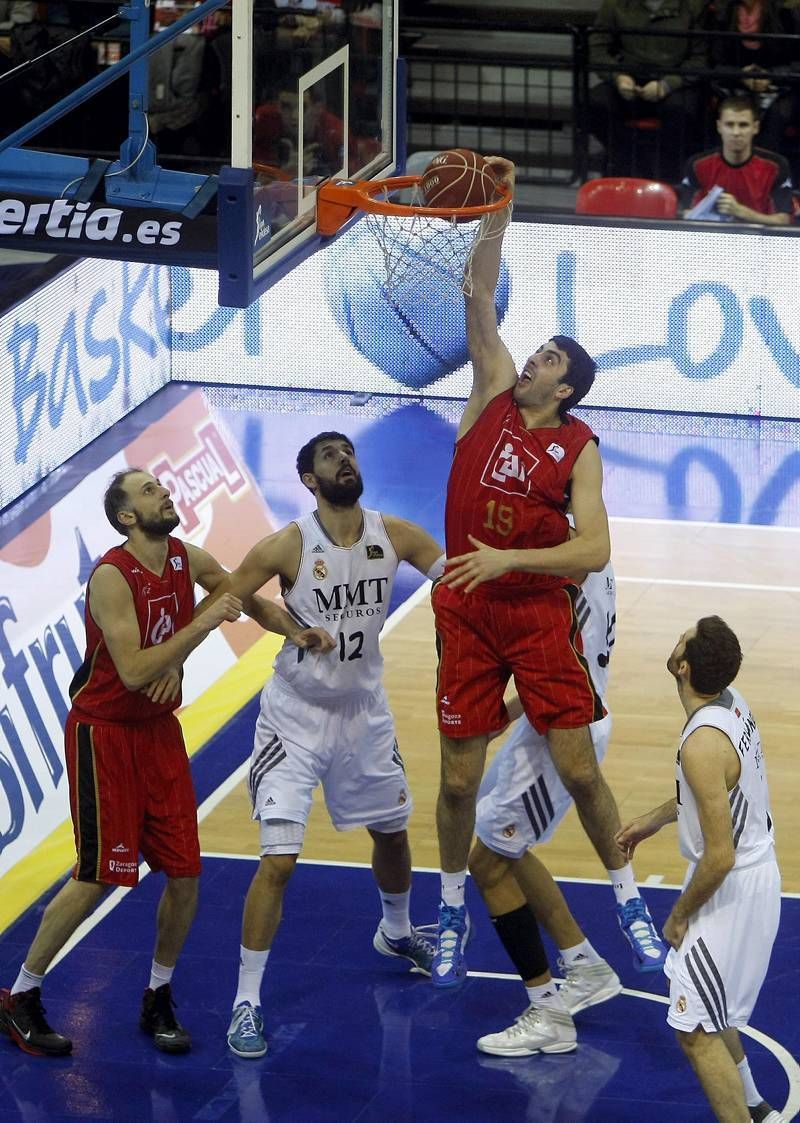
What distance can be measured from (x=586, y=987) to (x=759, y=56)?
10936 mm

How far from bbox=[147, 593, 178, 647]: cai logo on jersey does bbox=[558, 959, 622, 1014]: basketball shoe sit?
191cm

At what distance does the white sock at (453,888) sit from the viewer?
719 cm

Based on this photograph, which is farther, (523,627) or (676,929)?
Result: (523,627)

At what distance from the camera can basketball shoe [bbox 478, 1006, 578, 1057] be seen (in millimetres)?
7008

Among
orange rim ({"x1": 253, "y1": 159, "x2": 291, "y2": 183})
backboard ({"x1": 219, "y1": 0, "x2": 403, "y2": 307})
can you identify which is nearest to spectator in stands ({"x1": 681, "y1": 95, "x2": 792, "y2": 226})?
backboard ({"x1": 219, "y1": 0, "x2": 403, "y2": 307})

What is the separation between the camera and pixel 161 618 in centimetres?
700

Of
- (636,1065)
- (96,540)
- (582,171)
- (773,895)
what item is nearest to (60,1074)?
(636,1065)

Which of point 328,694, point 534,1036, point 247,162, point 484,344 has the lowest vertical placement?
point 534,1036

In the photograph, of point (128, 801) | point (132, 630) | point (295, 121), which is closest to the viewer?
point (132, 630)

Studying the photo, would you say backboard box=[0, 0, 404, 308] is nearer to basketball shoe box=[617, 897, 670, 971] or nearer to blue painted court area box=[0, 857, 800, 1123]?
blue painted court area box=[0, 857, 800, 1123]

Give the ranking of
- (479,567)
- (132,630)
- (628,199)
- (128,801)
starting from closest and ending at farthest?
(479,567)
(132,630)
(128,801)
(628,199)

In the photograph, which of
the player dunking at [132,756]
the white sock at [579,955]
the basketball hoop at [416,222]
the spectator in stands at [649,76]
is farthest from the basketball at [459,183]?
the spectator in stands at [649,76]

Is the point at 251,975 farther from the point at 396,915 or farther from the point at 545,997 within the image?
the point at 545,997

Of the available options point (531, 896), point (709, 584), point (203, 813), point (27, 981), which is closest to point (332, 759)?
point (531, 896)
